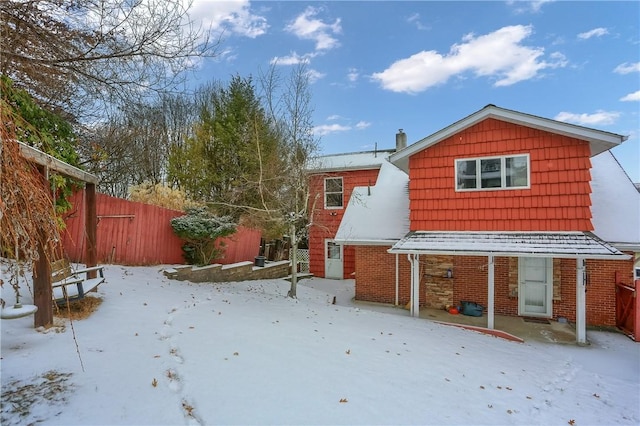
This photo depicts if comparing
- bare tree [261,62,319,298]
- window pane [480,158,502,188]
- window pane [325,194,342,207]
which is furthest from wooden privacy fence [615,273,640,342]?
window pane [325,194,342,207]

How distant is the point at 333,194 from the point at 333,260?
3.44 m

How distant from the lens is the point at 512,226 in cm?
995

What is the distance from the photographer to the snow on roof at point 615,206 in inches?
375

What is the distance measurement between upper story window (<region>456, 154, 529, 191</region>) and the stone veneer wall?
8.56 meters

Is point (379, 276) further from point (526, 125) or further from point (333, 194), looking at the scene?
point (333, 194)

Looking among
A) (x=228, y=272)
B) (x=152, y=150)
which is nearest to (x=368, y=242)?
(x=228, y=272)

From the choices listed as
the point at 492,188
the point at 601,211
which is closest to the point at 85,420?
the point at 492,188

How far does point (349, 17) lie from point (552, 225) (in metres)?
8.62

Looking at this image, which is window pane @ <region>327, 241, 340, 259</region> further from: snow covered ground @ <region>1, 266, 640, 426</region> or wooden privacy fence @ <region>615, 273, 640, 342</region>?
wooden privacy fence @ <region>615, 273, 640, 342</region>

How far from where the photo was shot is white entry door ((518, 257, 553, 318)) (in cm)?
1047

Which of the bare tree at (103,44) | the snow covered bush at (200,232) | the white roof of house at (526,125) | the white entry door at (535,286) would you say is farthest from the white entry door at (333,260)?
the bare tree at (103,44)

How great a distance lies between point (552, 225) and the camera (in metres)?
9.51

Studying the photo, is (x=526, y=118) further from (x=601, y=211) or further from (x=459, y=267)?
(x=459, y=267)

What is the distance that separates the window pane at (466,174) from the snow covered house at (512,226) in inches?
1.2
